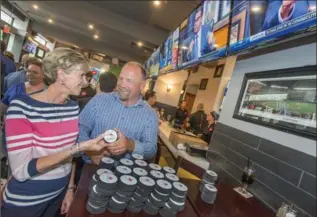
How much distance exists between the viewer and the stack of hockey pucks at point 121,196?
1.08m

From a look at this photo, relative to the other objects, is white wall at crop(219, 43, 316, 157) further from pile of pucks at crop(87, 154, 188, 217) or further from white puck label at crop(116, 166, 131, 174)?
white puck label at crop(116, 166, 131, 174)

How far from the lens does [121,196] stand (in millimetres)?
1078

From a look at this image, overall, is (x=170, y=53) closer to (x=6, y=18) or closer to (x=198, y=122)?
(x=198, y=122)

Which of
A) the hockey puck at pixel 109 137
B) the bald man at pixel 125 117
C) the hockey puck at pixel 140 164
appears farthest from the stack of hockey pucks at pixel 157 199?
the bald man at pixel 125 117

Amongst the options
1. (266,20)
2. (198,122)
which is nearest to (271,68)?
(266,20)

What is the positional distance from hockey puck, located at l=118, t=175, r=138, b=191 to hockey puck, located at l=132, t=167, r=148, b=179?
74mm

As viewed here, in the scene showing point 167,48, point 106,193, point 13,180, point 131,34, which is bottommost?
point 13,180

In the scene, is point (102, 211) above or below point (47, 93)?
below

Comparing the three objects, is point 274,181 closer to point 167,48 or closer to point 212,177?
point 212,177

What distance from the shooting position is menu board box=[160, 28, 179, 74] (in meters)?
3.87

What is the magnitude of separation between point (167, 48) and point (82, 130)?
117 inches

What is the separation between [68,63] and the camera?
143 centimetres

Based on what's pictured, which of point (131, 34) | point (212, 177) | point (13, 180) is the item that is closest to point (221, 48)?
point (212, 177)

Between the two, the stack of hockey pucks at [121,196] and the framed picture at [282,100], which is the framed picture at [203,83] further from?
the stack of hockey pucks at [121,196]
